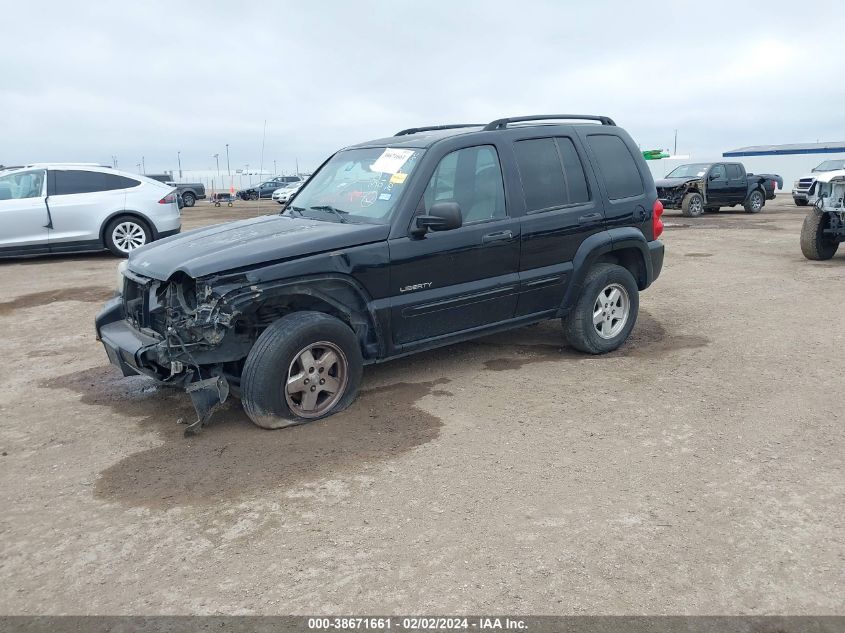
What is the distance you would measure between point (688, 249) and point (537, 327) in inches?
282

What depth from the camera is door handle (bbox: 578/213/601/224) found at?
5686 mm

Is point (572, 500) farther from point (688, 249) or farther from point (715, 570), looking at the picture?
point (688, 249)

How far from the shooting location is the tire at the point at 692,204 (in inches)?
822

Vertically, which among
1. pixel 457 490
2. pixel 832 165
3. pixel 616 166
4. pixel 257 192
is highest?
pixel 257 192

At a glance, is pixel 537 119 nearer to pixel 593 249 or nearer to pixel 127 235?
pixel 593 249

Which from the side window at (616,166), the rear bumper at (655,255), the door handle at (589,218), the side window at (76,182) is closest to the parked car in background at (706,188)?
the side window at (76,182)

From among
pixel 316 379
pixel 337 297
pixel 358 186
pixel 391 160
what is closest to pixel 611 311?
pixel 391 160

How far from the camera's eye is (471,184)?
521 centimetres

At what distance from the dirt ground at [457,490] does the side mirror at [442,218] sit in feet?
3.82

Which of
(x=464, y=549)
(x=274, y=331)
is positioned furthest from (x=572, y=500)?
(x=274, y=331)

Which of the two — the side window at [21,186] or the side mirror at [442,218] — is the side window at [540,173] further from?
the side window at [21,186]

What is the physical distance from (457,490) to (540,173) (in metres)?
2.81

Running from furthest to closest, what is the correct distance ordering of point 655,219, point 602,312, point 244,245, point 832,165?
1. point 832,165
2. point 655,219
3. point 602,312
4. point 244,245

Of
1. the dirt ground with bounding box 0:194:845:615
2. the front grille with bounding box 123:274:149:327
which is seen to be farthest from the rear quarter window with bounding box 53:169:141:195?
the front grille with bounding box 123:274:149:327
